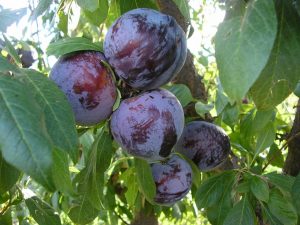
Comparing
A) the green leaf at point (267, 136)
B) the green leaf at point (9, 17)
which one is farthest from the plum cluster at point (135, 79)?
the green leaf at point (267, 136)

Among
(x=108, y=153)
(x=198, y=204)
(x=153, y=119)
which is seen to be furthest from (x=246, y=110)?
(x=153, y=119)

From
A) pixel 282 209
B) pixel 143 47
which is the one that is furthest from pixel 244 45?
pixel 282 209

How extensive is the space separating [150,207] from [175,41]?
1.22 m

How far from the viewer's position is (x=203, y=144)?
1.29m

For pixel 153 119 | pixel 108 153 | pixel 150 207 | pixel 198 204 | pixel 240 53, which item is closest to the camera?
pixel 240 53

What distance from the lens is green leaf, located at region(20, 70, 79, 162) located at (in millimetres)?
636

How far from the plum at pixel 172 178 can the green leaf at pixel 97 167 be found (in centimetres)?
21

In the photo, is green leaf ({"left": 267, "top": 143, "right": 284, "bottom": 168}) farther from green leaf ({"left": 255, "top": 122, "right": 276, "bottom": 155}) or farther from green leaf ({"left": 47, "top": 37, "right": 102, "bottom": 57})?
green leaf ({"left": 47, "top": 37, "right": 102, "bottom": 57})

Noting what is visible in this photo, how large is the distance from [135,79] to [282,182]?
579 mm

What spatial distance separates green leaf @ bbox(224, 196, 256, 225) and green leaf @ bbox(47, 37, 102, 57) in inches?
23.6

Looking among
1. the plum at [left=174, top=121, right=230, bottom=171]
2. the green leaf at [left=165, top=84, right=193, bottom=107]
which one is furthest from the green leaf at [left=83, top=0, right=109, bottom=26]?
the plum at [left=174, top=121, right=230, bottom=171]

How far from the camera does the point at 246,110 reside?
1.63 metres

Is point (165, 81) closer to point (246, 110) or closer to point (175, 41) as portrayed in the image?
point (175, 41)

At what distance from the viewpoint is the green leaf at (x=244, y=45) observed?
1.78 feet
